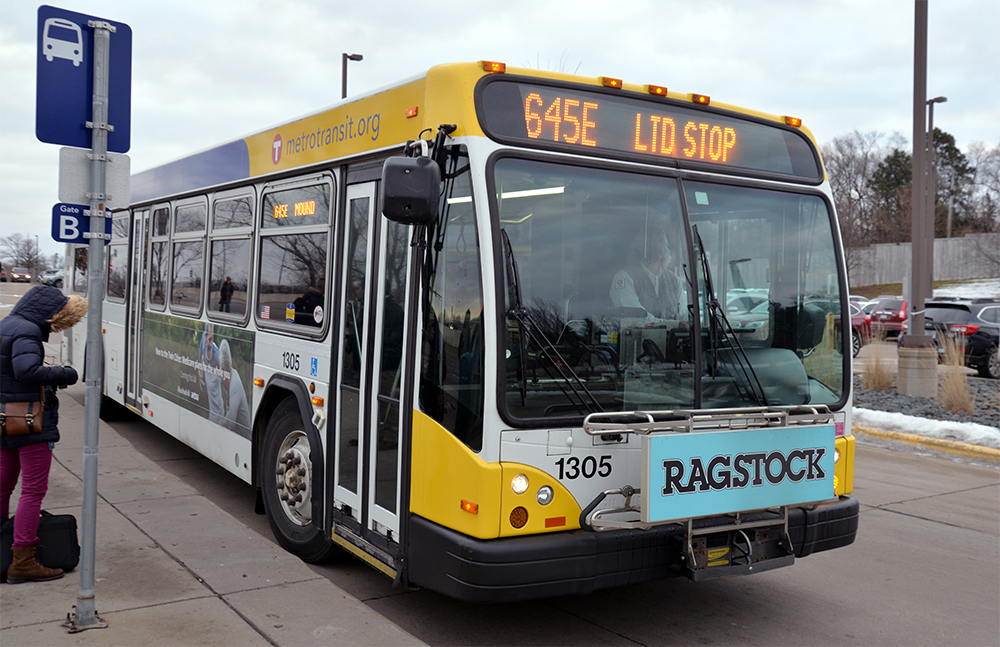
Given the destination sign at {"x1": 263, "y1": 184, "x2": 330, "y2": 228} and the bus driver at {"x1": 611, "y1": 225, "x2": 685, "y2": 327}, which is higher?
the destination sign at {"x1": 263, "y1": 184, "x2": 330, "y2": 228}

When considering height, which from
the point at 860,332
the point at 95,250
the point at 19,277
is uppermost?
the point at 19,277

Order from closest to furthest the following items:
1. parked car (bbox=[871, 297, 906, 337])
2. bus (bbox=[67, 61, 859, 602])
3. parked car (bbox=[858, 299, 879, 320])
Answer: bus (bbox=[67, 61, 859, 602])
parked car (bbox=[871, 297, 906, 337])
parked car (bbox=[858, 299, 879, 320])

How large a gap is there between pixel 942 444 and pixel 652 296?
791cm

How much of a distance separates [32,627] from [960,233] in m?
80.7

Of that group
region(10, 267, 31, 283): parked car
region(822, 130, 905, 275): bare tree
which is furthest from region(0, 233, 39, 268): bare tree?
region(822, 130, 905, 275): bare tree

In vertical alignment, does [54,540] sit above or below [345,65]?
below

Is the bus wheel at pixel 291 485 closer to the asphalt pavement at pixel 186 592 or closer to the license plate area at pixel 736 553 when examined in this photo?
the asphalt pavement at pixel 186 592

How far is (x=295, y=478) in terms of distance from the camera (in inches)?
217

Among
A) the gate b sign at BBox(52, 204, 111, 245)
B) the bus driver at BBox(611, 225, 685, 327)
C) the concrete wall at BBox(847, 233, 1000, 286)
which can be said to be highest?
the concrete wall at BBox(847, 233, 1000, 286)

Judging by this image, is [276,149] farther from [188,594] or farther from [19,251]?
[19,251]

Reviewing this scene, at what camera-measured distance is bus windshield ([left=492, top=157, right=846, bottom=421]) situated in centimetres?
399

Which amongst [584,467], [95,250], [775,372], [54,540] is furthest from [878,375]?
[95,250]

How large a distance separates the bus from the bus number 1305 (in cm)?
1

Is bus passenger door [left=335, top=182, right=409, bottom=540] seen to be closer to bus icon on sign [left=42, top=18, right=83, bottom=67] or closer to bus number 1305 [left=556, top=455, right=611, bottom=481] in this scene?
bus number 1305 [left=556, top=455, right=611, bottom=481]
